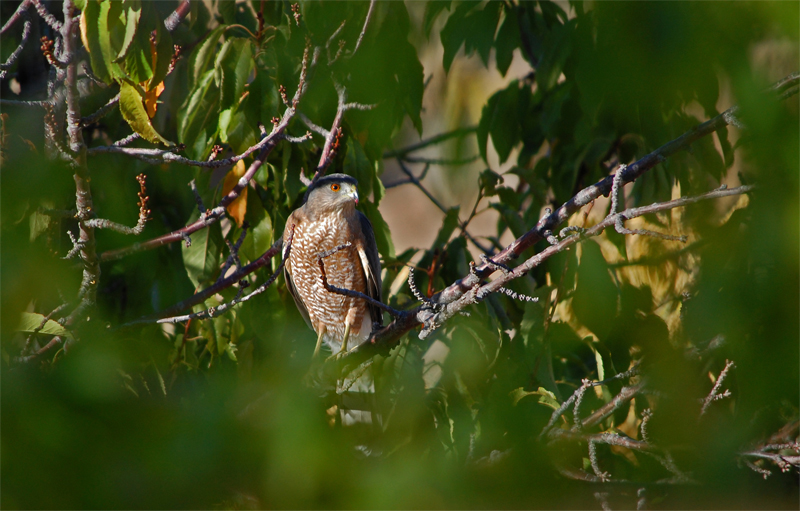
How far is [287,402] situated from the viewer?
0.60 meters

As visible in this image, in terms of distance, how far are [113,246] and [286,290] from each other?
3.29 feet

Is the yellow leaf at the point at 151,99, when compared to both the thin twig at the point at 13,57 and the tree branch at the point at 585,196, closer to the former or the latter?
the thin twig at the point at 13,57

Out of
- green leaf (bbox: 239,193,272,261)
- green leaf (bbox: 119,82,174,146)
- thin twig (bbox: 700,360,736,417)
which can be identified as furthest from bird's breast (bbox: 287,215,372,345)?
thin twig (bbox: 700,360,736,417)

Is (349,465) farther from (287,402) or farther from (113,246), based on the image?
(113,246)

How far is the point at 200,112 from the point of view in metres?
2.50

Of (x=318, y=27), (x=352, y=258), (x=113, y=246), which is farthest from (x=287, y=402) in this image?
(x=352, y=258)

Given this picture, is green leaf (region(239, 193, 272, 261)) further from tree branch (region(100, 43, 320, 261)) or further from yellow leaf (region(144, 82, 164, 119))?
yellow leaf (region(144, 82, 164, 119))

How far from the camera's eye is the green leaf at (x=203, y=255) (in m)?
2.61

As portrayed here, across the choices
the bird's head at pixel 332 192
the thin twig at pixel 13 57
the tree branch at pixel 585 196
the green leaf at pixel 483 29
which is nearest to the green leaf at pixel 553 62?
the green leaf at pixel 483 29

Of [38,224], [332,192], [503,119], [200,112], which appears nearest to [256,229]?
[332,192]

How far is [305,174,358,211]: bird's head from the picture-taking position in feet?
8.78

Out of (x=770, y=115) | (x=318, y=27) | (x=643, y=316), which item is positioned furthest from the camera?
(x=318, y=27)

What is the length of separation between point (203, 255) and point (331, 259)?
80 cm

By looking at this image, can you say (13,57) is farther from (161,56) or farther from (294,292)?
Answer: (294,292)
